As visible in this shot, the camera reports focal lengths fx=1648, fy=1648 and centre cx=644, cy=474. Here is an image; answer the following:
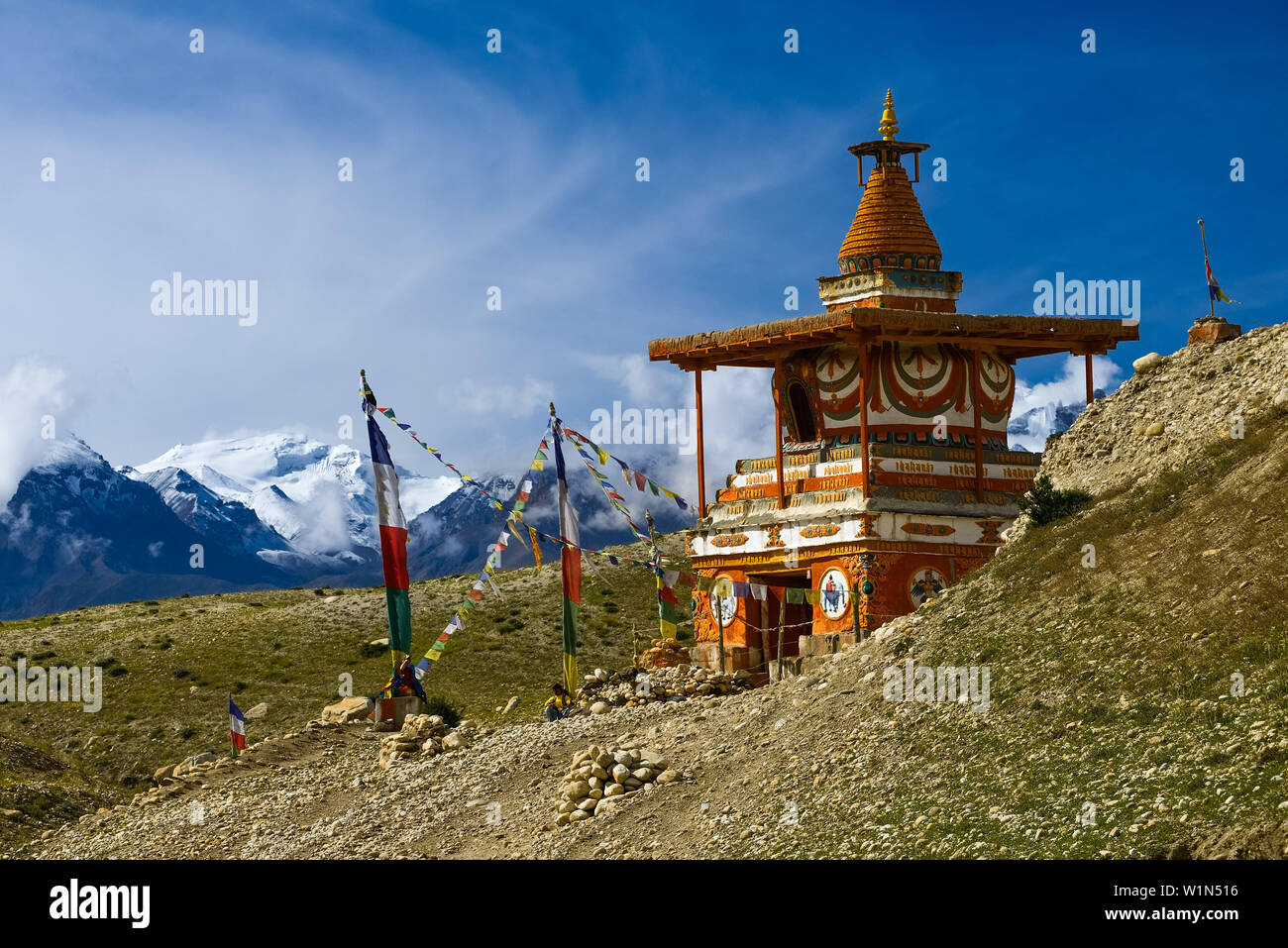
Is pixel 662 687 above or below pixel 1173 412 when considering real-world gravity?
below

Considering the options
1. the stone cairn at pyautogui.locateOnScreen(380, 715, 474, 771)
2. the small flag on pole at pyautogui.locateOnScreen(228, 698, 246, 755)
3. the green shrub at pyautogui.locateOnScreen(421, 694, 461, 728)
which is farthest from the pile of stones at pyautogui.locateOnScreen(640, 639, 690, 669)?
the small flag on pole at pyautogui.locateOnScreen(228, 698, 246, 755)

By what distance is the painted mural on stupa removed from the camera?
38.5 metres

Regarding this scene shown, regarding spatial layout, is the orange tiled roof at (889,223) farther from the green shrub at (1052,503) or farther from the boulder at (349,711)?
the boulder at (349,711)

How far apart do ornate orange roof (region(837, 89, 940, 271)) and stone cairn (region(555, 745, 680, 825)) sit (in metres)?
19.1

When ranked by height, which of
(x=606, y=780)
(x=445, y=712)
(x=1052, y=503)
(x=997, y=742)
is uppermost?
(x=1052, y=503)

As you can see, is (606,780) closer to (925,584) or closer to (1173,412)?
(925,584)

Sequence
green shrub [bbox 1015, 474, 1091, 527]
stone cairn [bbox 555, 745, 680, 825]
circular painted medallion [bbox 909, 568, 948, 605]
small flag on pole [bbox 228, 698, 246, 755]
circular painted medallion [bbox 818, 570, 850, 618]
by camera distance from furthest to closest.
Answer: small flag on pole [bbox 228, 698, 246, 755] < circular painted medallion [bbox 818, 570, 850, 618] < circular painted medallion [bbox 909, 568, 948, 605] < green shrub [bbox 1015, 474, 1091, 527] < stone cairn [bbox 555, 745, 680, 825]

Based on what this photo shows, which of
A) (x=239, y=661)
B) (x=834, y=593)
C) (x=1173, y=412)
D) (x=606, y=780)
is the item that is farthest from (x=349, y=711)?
(x=239, y=661)

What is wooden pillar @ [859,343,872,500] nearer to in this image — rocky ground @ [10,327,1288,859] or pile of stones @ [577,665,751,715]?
pile of stones @ [577,665,751,715]

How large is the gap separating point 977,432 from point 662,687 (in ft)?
36.3

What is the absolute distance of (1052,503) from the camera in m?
31.4

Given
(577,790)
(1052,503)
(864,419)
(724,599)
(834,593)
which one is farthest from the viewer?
(724,599)
